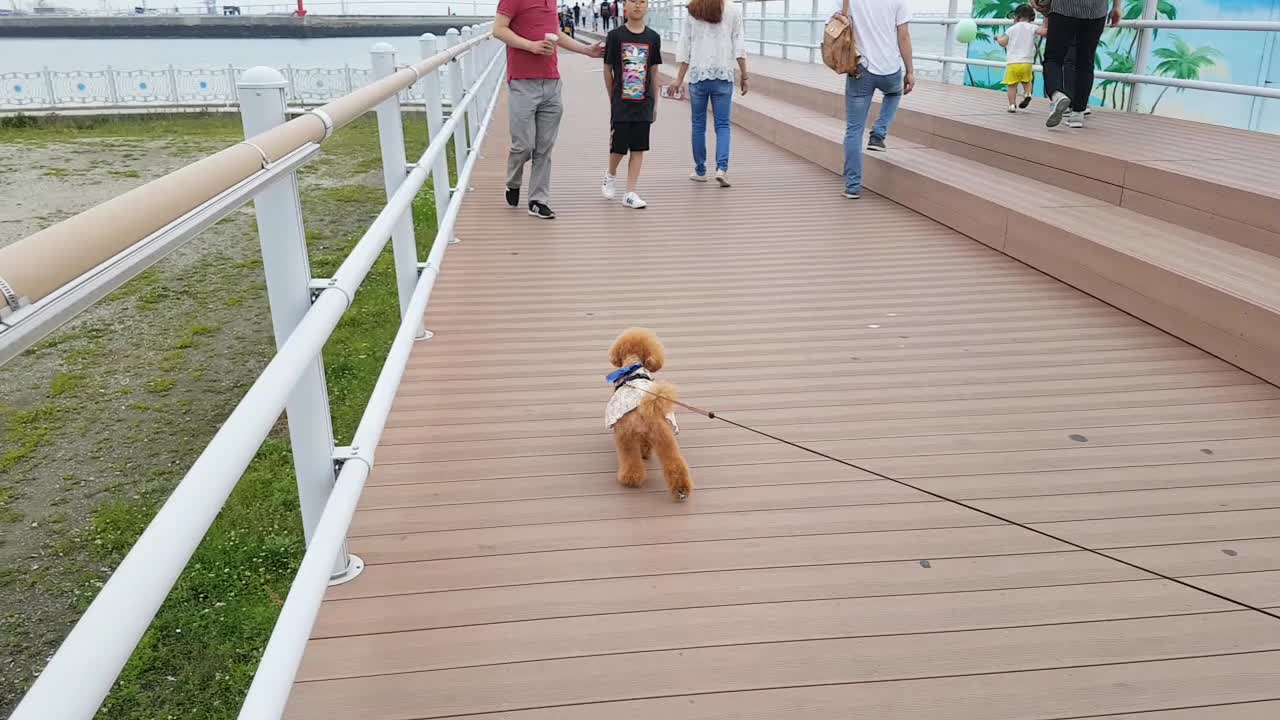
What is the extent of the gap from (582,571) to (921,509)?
3.44ft

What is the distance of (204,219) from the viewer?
1.30 meters

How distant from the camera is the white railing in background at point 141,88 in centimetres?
3528

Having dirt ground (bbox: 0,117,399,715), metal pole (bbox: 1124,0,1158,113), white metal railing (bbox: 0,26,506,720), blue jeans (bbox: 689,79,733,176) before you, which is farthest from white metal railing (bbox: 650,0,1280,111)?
dirt ground (bbox: 0,117,399,715)

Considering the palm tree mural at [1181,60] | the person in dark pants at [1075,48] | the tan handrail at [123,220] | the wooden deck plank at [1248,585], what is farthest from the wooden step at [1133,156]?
the tan handrail at [123,220]

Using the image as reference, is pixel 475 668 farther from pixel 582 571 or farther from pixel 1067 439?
pixel 1067 439

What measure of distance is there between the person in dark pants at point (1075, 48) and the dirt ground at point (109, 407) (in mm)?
6559

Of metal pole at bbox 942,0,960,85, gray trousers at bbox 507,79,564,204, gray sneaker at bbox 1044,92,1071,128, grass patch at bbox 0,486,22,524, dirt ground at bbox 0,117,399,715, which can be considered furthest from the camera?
metal pole at bbox 942,0,960,85

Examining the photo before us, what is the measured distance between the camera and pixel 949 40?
11562 mm

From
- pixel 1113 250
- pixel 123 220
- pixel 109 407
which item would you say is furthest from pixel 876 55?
pixel 123 220

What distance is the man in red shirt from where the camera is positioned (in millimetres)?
6234

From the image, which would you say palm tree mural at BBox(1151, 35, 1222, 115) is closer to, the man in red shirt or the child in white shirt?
the child in white shirt

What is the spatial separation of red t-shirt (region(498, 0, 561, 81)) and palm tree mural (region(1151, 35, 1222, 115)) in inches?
195

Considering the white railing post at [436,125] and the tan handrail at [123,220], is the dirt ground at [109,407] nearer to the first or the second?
the white railing post at [436,125]

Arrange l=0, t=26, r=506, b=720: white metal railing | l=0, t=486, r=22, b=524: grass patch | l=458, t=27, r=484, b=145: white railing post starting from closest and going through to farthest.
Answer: l=0, t=26, r=506, b=720: white metal railing < l=0, t=486, r=22, b=524: grass patch < l=458, t=27, r=484, b=145: white railing post
